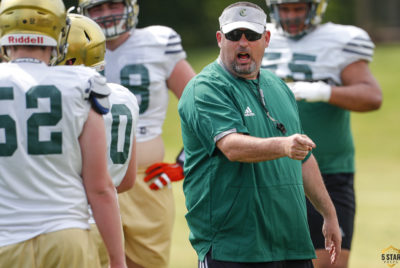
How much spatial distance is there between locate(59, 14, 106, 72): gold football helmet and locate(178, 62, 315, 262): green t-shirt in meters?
0.49

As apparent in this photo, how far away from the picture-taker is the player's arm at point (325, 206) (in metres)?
3.84

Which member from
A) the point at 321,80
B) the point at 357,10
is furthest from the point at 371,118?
the point at 321,80

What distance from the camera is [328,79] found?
17.1ft

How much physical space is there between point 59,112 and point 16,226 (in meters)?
0.43

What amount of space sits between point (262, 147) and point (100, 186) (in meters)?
0.68

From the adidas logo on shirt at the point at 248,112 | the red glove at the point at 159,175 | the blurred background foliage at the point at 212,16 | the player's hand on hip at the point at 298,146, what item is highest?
the player's hand on hip at the point at 298,146

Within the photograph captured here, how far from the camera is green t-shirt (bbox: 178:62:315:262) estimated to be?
3490 millimetres

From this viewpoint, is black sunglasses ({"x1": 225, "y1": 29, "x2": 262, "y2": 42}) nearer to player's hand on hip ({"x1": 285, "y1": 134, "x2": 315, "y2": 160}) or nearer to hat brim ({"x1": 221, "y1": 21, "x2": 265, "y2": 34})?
hat brim ({"x1": 221, "y1": 21, "x2": 265, "y2": 34})

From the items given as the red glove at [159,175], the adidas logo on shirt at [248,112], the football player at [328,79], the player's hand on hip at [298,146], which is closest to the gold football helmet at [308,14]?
the football player at [328,79]

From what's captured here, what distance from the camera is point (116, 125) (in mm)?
3586

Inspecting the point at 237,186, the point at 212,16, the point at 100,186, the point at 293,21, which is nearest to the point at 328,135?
the point at 293,21

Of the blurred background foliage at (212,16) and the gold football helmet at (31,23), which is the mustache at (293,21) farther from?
the blurred background foliage at (212,16)

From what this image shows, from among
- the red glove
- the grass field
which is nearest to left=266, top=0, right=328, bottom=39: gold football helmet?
the red glove

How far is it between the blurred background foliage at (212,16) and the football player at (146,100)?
21.0m
